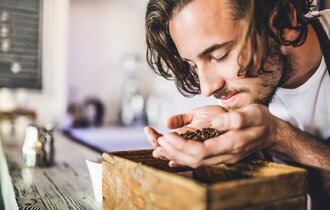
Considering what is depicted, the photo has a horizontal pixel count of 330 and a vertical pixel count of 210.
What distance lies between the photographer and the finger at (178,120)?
3.90 ft

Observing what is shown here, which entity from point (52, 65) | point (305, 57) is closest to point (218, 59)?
point (305, 57)

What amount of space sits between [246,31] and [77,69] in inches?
237

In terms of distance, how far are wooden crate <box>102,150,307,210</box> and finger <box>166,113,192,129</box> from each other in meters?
0.25

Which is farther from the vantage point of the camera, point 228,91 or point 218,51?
point 228,91

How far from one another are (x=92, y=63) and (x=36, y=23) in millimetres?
2193

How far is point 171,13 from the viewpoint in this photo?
1.40 meters

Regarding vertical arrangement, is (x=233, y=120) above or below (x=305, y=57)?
below

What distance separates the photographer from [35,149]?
5.97ft

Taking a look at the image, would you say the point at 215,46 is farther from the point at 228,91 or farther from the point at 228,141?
the point at 228,141

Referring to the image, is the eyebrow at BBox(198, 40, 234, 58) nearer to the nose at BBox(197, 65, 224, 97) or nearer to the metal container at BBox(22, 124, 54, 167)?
the nose at BBox(197, 65, 224, 97)

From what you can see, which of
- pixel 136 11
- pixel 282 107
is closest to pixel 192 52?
pixel 282 107

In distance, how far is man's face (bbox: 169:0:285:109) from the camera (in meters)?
1.25

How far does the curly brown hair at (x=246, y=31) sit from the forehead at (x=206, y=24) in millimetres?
33

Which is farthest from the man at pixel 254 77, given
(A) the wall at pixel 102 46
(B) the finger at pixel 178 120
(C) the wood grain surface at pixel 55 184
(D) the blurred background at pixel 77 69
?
(A) the wall at pixel 102 46
